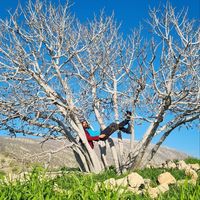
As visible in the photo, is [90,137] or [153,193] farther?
[90,137]

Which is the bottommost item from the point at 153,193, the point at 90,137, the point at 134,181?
the point at 153,193

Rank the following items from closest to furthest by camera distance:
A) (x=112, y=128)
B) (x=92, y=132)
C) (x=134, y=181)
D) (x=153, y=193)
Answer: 1. (x=153, y=193)
2. (x=134, y=181)
3. (x=112, y=128)
4. (x=92, y=132)

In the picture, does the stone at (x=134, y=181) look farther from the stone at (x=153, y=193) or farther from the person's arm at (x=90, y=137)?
the person's arm at (x=90, y=137)

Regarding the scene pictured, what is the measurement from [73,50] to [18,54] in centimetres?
194

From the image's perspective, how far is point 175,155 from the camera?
3366cm

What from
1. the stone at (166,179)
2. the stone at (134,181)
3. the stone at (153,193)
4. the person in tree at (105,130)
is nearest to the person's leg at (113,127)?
the person in tree at (105,130)

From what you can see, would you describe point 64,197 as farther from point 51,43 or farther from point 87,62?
point 87,62

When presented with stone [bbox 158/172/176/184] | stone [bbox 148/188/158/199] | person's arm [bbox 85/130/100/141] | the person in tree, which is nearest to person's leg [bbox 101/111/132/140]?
the person in tree

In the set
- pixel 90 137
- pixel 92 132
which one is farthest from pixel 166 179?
pixel 92 132

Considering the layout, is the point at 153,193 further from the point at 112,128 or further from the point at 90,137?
the point at 90,137

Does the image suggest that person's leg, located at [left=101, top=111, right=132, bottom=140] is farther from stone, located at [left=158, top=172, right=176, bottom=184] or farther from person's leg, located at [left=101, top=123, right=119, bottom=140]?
stone, located at [left=158, top=172, right=176, bottom=184]

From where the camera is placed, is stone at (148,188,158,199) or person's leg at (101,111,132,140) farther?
person's leg at (101,111,132,140)

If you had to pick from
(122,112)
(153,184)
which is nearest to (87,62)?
(122,112)

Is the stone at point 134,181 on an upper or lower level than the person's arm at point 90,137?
lower
